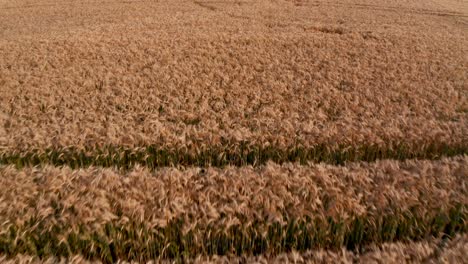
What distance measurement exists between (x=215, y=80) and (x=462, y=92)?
7265mm

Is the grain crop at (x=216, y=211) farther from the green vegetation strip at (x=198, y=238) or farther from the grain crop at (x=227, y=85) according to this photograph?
the grain crop at (x=227, y=85)

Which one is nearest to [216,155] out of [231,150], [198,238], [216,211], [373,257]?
[231,150]

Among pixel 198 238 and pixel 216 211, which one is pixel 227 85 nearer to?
pixel 216 211

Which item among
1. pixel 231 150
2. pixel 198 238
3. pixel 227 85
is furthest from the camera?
pixel 227 85

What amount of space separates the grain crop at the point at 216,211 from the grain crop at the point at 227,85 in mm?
1443

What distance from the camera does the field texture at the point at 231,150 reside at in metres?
3.43

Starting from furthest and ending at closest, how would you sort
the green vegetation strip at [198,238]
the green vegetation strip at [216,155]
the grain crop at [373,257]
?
1. the green vegetation strip at [216,155]
2. the green vegetation strip at [198,238]
3. the grain crop at [373,257]

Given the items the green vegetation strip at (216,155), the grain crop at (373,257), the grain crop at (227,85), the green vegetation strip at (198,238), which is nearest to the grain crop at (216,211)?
the green vegetation strip at (198,238)

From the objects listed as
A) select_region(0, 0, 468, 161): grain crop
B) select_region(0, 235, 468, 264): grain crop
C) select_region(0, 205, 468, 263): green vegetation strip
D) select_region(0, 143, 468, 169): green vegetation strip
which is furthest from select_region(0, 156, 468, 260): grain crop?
select_region(0, 0, 468, 161): grain crop

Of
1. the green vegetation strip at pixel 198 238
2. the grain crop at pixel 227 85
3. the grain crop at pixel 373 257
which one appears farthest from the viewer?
the grain crop at pixel 227 85

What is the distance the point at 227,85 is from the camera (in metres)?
8.89

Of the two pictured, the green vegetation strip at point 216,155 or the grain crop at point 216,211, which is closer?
the grain crop at point 216,211

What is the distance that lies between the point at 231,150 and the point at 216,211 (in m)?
2.07

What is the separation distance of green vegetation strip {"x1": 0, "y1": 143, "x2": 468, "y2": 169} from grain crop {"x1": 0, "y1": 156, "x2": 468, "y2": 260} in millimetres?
978
